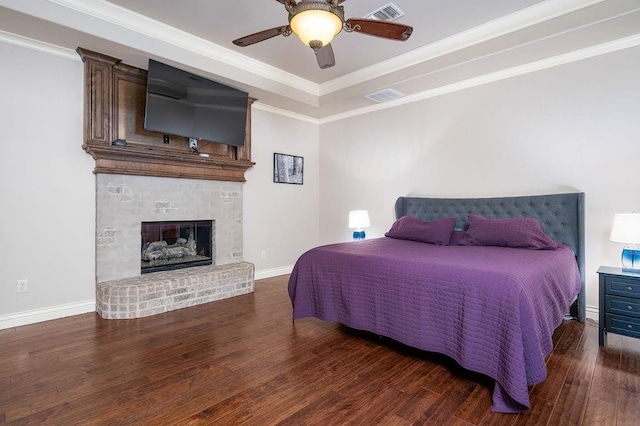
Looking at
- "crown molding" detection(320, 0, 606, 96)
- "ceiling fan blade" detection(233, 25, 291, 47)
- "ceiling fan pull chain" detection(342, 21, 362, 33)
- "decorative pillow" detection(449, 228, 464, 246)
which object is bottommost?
"decorative pillow" detection(449, 228, 464, 246)

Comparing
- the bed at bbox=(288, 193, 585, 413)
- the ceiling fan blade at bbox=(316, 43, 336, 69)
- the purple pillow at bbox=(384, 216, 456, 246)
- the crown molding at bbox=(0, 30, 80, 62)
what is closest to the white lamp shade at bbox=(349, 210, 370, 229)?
the purple pillow at bbox=(384, 216, 456, 246)

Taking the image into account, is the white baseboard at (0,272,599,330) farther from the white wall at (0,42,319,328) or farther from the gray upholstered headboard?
the gray upholstered headboard

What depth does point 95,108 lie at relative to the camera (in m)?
3.39

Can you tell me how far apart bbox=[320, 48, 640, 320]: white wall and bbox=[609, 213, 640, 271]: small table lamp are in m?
0.41

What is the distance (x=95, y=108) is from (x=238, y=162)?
172 centimetres

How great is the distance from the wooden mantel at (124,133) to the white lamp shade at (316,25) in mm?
2422

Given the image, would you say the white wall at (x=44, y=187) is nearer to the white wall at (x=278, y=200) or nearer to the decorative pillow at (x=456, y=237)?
the white wall at (x=278, y=200)

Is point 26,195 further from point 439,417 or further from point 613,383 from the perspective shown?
point 613,383

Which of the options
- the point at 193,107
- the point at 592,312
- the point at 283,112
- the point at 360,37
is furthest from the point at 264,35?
the point at 592,312

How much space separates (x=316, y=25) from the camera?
2.08m

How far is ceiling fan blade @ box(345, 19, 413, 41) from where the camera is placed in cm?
215

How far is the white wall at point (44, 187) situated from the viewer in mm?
3021

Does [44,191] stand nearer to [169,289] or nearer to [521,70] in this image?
[169,289]

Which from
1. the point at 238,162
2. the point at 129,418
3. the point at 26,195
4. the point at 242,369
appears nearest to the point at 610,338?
the point at 242,369
